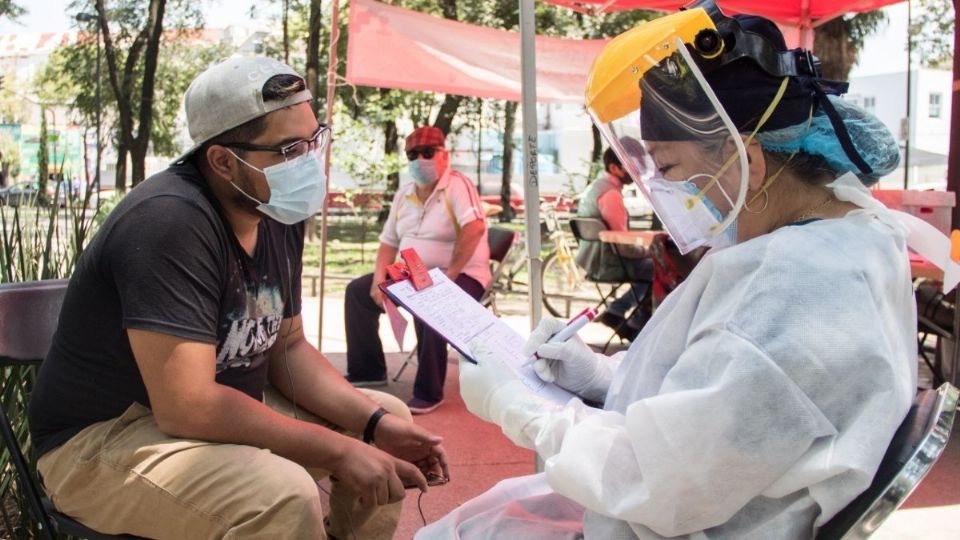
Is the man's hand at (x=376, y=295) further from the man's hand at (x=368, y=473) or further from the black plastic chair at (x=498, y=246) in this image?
the man's hand at (x=368, y=473)

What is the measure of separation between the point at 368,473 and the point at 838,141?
1150 mm

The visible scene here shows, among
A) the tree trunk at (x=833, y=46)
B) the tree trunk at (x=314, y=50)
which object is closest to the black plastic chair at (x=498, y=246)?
the tree trunk at (x=833, y=46)

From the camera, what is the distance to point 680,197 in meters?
1.58

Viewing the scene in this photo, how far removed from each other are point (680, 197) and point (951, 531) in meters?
2.45

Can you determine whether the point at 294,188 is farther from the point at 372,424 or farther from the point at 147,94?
the point at 147,94

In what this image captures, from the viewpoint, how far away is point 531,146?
3.22m

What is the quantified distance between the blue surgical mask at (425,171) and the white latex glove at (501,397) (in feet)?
12.5

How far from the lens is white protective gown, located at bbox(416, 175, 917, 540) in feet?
4.15

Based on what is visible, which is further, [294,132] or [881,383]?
[294,132]

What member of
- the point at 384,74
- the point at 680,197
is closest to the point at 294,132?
the point at 680,197

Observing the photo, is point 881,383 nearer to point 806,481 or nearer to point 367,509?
point 806,481

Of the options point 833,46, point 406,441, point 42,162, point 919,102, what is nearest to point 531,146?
point 406,441

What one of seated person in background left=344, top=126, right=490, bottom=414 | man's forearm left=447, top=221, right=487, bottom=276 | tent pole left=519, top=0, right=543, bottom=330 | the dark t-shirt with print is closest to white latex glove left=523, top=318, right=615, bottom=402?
the dark t-shirt with print

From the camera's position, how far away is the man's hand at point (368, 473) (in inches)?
78.8
